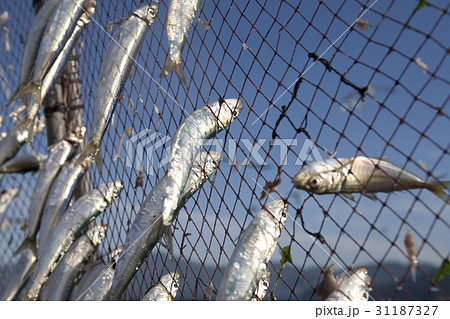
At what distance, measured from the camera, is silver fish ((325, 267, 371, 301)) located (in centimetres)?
202

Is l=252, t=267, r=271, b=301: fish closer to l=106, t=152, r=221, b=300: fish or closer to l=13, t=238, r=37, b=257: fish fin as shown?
l=106, t=152, r=221, b=300: fish

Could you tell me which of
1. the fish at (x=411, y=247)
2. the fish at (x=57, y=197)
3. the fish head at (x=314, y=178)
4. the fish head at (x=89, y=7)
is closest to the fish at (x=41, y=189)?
the fish at (x=57, y=197)

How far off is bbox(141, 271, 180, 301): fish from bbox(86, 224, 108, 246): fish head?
959 millimetres

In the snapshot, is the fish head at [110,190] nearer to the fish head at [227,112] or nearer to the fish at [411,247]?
the fish head at [227,112]

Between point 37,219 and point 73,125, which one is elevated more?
point 73,125

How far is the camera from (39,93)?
3545 millimetres

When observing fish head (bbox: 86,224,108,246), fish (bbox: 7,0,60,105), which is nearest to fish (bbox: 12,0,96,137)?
fish (bbox: 7,0,60,105)

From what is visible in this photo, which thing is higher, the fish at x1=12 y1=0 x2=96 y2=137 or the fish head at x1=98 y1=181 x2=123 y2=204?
the fish at x1=12 y1=0 x2=96 y2=137

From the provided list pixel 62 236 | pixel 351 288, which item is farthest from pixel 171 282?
pixel 351 288

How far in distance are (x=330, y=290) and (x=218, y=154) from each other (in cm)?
103

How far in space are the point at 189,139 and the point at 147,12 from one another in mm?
1156

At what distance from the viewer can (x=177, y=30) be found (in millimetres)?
2709
